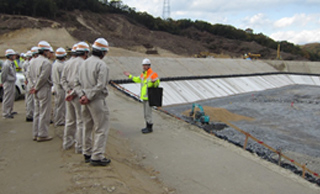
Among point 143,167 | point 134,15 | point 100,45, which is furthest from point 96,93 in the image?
point 134,15

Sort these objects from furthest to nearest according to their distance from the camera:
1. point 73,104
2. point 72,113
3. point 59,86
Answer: point 59,86 → point 72,113 → point 73,104

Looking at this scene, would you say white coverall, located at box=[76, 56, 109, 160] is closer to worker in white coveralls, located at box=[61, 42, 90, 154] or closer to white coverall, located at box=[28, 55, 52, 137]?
worker in white coveralls, located at box=[61, 42, 90, 154]

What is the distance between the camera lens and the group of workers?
3.86 metres

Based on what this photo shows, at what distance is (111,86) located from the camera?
1405 centimetres

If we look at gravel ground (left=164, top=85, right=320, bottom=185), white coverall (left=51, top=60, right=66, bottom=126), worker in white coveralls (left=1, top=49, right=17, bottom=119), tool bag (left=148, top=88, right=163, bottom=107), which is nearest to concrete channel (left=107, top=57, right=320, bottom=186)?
gravel ground (left=164, top=85, right=320, bottom=185)

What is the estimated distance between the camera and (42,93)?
523cm

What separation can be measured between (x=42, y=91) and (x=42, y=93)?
1.7 inches

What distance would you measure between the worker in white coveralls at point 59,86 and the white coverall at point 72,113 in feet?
3.43

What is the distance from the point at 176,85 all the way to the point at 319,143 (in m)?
10.6

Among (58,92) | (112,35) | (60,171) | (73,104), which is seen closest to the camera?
(60,171)

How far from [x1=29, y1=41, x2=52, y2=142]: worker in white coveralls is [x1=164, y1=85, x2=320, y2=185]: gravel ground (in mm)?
4902

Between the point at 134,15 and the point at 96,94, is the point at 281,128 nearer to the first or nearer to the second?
the point at 96,94

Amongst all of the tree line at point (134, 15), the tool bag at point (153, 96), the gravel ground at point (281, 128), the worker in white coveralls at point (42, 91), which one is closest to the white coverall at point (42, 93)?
the worker in white coveralls at point (42, 91)

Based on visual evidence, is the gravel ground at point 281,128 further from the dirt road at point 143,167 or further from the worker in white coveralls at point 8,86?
the worker in white coveralls at point 8,86
